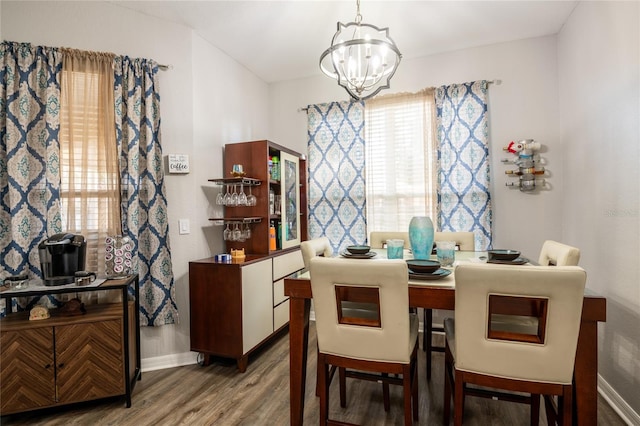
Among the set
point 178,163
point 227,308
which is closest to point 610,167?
point 227,308

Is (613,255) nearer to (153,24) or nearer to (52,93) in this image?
(153,24)

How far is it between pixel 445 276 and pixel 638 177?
4.19 ft

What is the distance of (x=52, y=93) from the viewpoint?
7.14ft

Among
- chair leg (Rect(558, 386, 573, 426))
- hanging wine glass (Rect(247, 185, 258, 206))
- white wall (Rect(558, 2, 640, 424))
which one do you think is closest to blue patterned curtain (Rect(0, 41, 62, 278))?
hanging wine glass (Rect(247, 185, 258, 206))

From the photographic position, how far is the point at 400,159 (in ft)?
11.0

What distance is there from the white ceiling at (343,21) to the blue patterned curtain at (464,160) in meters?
0.48

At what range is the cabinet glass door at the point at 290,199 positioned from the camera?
315 cm

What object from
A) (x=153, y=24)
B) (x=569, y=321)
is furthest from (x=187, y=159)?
(x=569, y=321)

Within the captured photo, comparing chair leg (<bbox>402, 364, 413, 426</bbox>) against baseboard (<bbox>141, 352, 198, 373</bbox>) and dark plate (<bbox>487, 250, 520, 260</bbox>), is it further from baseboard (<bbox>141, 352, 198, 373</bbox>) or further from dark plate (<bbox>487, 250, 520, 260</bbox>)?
baseboard (<bbox>141, 352, 198, 373</bbox>)

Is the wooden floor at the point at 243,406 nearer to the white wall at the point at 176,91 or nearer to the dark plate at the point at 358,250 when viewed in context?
the white wall at the point at 176,91

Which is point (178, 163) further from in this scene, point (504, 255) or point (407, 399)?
point (504, 255)

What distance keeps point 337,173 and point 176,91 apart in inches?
70.5

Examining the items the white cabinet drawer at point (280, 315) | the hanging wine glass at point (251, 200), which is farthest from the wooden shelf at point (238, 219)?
the white cabinet drawer at point (280, 315)

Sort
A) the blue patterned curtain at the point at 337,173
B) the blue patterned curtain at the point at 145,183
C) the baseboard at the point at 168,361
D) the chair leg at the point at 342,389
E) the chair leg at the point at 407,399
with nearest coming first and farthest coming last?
the chair leg at the point at 407,399 < the chair leg at the point at 342,389 < the blue patterned curtain at the point at 145,183 < the baseboard at the point at 168,361 < the blue patterned curtain at the point at 337,173
